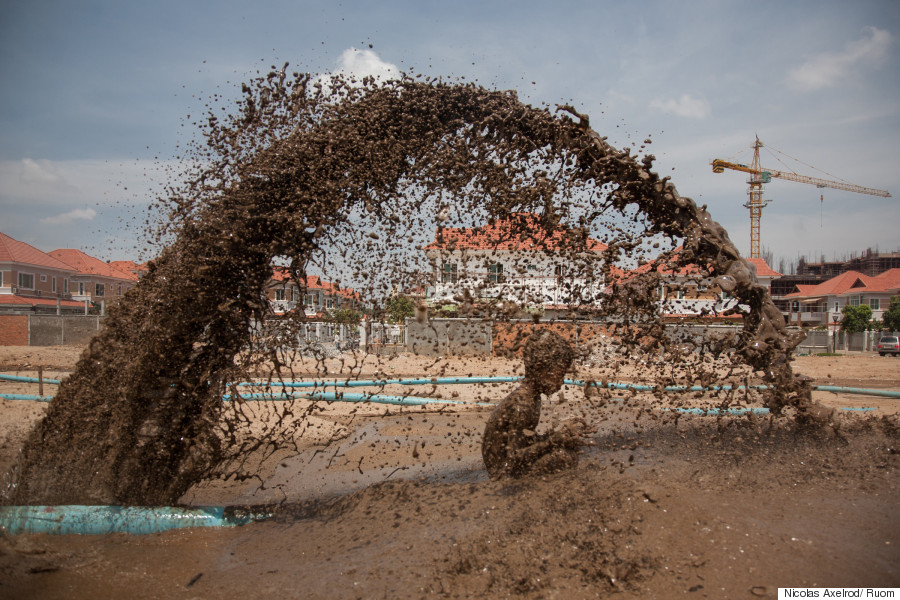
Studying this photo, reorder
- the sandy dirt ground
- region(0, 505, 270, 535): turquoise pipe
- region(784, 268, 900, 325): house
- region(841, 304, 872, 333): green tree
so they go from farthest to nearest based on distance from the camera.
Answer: region(784, 268, 900, 325): house → region(841, 304, 872, 333): green tree → region(0, 505, 270, 535): turquoise pipe → the sandy dirt ground

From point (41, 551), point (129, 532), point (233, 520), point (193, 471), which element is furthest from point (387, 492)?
point (41, 551)

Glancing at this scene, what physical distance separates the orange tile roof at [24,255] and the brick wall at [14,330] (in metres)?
3.32

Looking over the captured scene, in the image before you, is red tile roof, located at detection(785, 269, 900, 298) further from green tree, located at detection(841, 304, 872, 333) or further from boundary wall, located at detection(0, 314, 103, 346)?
boundary wall, located at detection(0, 314, 103, 346)

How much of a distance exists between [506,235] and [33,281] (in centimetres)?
4788

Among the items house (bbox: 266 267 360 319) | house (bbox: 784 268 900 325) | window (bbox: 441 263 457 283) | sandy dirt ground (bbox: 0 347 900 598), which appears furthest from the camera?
house (bbox: 784 268 900 325)

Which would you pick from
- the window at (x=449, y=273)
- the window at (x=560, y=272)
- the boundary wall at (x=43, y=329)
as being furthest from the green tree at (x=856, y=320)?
the boundary wall at (x=43, y=329)

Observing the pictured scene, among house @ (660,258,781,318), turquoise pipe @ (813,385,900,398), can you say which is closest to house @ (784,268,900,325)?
turquoise pipe @ (813,385,900,398)

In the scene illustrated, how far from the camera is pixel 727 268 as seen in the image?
5660 millimetres

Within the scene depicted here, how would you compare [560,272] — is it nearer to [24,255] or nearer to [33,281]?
[24,255]

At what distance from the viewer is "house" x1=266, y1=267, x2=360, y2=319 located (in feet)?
16.9

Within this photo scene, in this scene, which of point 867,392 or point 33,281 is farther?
point 33,281

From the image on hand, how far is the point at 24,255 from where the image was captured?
34469 mm

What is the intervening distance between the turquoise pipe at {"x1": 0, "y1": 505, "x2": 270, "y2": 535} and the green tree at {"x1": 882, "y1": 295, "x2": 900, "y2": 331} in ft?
192

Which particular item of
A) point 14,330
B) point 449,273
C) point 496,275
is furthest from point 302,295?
point 14,330
